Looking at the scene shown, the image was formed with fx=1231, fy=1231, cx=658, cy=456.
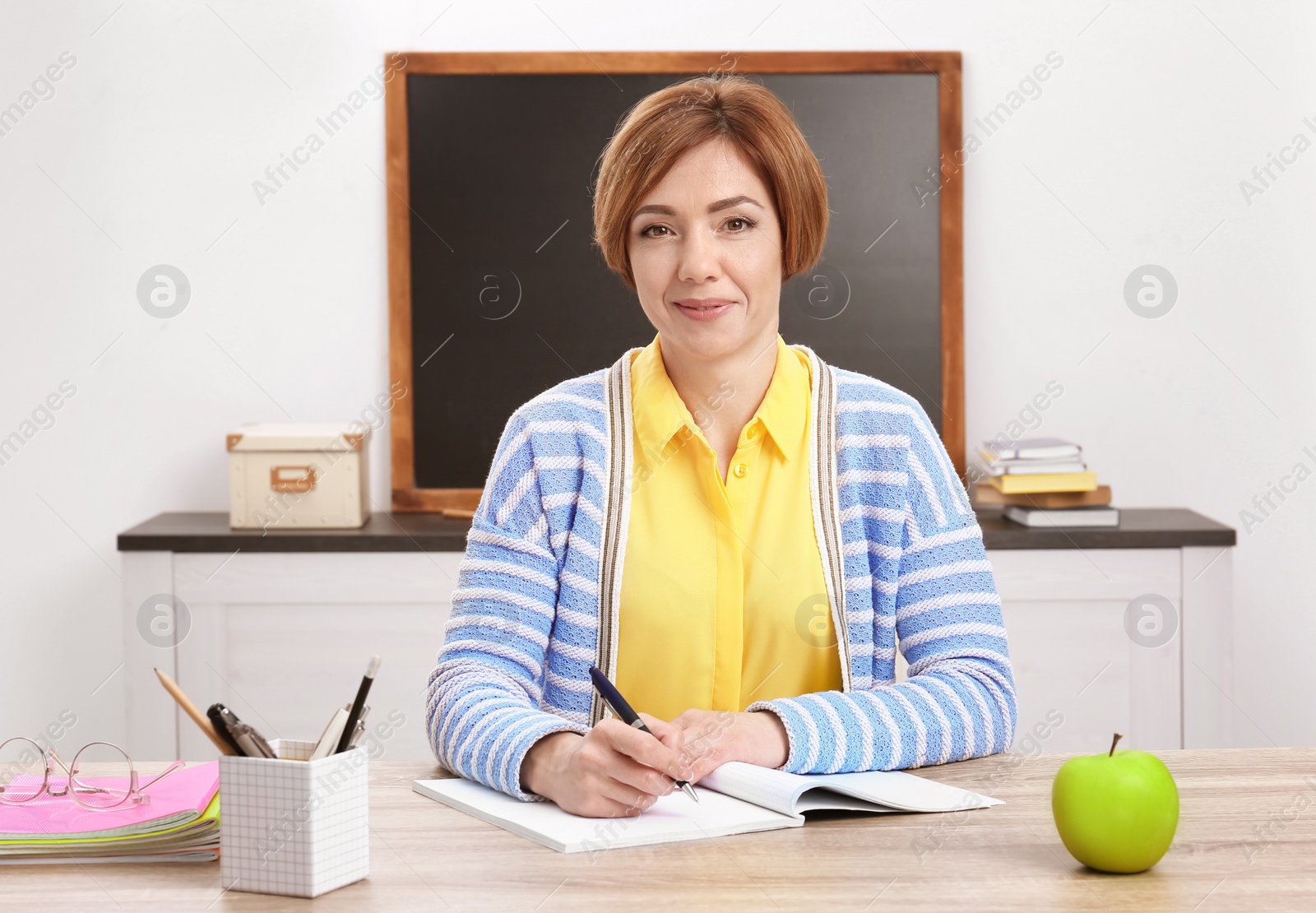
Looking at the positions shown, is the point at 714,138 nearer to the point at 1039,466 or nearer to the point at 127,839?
the point at 127,839

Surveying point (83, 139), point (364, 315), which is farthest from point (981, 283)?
point (83, 139)

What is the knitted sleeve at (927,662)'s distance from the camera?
Result: 119 cm

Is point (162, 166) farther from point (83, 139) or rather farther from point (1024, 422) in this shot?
point (1024, 422)

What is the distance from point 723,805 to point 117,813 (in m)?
0.51

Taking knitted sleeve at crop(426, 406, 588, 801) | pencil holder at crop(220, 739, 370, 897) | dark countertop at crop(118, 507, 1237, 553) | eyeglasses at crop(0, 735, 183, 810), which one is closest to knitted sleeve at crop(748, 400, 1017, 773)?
knitted sleeve at crop(426, 406, 588, 801)

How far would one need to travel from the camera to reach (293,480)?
2684mm

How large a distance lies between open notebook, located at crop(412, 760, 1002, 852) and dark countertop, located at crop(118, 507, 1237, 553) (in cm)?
147

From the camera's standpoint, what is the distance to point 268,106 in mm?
2895

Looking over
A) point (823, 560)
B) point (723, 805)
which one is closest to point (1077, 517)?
point (823, 560)

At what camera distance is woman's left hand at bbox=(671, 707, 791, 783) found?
1.14 m

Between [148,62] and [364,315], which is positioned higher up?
[148,62]

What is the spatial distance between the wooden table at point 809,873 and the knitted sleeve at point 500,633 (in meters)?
0.11

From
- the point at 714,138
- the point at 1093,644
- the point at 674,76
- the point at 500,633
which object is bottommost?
the point at 1093,644

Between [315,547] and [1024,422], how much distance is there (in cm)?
165
